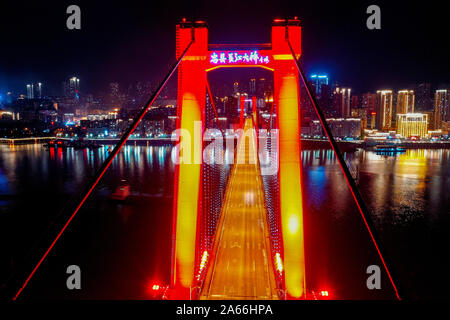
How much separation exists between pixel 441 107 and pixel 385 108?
10.6 m

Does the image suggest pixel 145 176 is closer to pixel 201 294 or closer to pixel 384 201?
pixel 384 201

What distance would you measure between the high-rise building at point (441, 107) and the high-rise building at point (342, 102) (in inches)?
743

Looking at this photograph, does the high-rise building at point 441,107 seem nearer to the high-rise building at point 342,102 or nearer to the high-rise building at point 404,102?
the high-rise building at point 404,102

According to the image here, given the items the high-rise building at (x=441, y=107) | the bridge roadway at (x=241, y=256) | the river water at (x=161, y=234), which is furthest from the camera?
the high-rise building at (x=441, y=107)

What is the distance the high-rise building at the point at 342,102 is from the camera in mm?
61625

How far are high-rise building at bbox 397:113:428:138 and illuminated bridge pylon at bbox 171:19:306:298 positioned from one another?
205ft

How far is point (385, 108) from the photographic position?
70062mm

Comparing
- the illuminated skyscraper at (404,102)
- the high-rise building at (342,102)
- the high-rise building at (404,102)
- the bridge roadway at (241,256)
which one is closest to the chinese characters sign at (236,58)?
the bridge roadway at (241,256)

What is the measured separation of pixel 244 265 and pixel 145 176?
57.2 ft

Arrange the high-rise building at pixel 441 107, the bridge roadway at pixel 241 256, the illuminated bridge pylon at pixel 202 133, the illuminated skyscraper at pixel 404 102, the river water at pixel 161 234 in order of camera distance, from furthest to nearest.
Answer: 1. the illuminated skyscraper at pixel 404 102
2. the high-rise building at pixel 441 107
3. the river water at pixel 161 234
4. the bridge roadway at pixel 241 256
5. the illuminated bridge pylon at pixel 202 133

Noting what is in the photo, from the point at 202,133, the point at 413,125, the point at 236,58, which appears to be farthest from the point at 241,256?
the point at 413,125

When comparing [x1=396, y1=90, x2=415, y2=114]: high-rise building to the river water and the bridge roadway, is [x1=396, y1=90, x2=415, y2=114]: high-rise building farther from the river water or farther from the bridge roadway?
the bridge roadway

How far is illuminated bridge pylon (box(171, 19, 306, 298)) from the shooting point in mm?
3029
